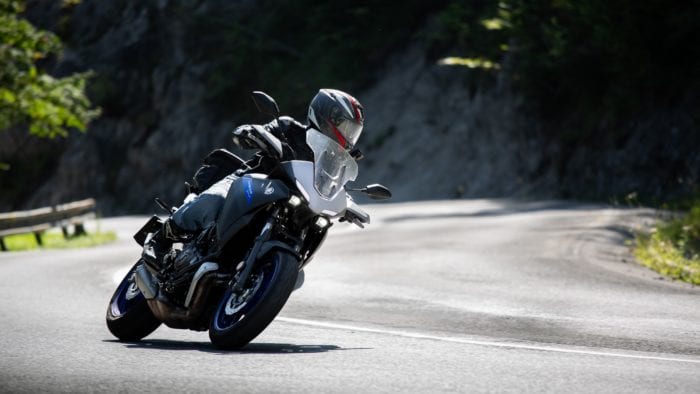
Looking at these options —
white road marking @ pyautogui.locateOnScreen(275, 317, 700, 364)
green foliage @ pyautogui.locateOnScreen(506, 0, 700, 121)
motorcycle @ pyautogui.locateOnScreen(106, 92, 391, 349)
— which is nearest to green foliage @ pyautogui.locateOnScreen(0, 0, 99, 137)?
green foliage @ pyautogui.locateOnScreen(506, 0, 700, 121)

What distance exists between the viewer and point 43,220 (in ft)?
81.8

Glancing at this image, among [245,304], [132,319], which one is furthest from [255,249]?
Answer: [132,319]

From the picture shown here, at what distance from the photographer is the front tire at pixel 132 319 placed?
830 cm

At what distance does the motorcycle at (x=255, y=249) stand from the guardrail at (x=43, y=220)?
16.0m

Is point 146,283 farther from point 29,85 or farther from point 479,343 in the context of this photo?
point 29,85

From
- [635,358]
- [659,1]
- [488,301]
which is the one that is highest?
[635,358]

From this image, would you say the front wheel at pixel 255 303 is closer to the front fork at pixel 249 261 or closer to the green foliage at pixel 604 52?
the front fork at pixel 249 261

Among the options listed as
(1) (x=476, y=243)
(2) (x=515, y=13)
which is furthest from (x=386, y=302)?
(2) (x=515, y=13)

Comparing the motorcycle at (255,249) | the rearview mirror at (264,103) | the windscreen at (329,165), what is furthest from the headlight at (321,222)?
the rearview mirror at (264,103)

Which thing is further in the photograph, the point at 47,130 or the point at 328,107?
the point at 47,130

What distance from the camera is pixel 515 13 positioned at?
109 feet

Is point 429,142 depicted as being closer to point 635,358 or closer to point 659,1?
point 659,1

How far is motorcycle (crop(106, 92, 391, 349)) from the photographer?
7.13 m

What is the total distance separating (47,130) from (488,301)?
25.4 m
